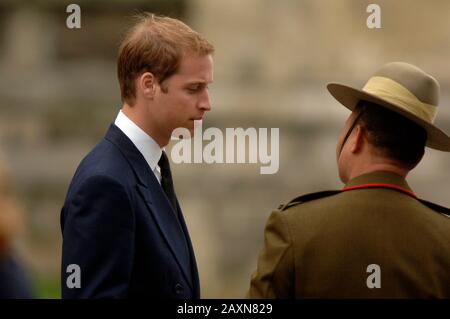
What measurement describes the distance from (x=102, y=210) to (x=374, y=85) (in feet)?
2.94

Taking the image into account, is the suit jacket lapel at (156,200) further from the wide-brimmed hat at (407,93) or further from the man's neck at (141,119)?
the wide-brimmed hat at (407,93)

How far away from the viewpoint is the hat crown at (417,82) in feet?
16.1

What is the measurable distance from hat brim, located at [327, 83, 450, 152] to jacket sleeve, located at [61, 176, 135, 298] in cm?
74

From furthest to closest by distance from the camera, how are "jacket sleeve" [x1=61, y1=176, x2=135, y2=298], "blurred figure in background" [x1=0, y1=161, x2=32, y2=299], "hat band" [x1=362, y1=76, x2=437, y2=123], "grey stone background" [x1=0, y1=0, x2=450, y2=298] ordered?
"grey stone background" [x1=0, y1=0, x2=450, y2=298] < "hat band" [x1=362, y1=76, x2=437, y2=123] < "jacket sleeve" [x1=61, y1=176, x2=135, y2=298] < "blurred figure in background" [x1=0, y1=161, x2=32, y2=299]

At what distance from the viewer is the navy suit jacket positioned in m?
4.69

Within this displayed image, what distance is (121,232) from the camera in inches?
185

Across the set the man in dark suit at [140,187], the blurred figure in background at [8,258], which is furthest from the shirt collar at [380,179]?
the blurred figure in background at [8,258]

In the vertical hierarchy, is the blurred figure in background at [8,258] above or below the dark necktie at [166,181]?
below

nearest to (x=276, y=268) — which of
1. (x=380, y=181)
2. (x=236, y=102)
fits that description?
(x=380, y=181)

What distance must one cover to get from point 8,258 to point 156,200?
539 mm

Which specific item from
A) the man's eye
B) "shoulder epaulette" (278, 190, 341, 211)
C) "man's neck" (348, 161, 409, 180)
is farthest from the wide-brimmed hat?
the man's eye

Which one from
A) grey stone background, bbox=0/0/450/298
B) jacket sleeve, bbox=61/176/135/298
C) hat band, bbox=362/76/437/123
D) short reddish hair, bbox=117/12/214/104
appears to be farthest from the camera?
grey stone background, bbox=0/0/450/298

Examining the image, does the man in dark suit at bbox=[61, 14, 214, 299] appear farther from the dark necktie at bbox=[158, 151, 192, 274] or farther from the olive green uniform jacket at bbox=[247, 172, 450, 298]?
the olive green uniform jacket at bbox=[247, 172, 450, 298]

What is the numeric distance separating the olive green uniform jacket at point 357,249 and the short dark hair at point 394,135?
69 millimetres
